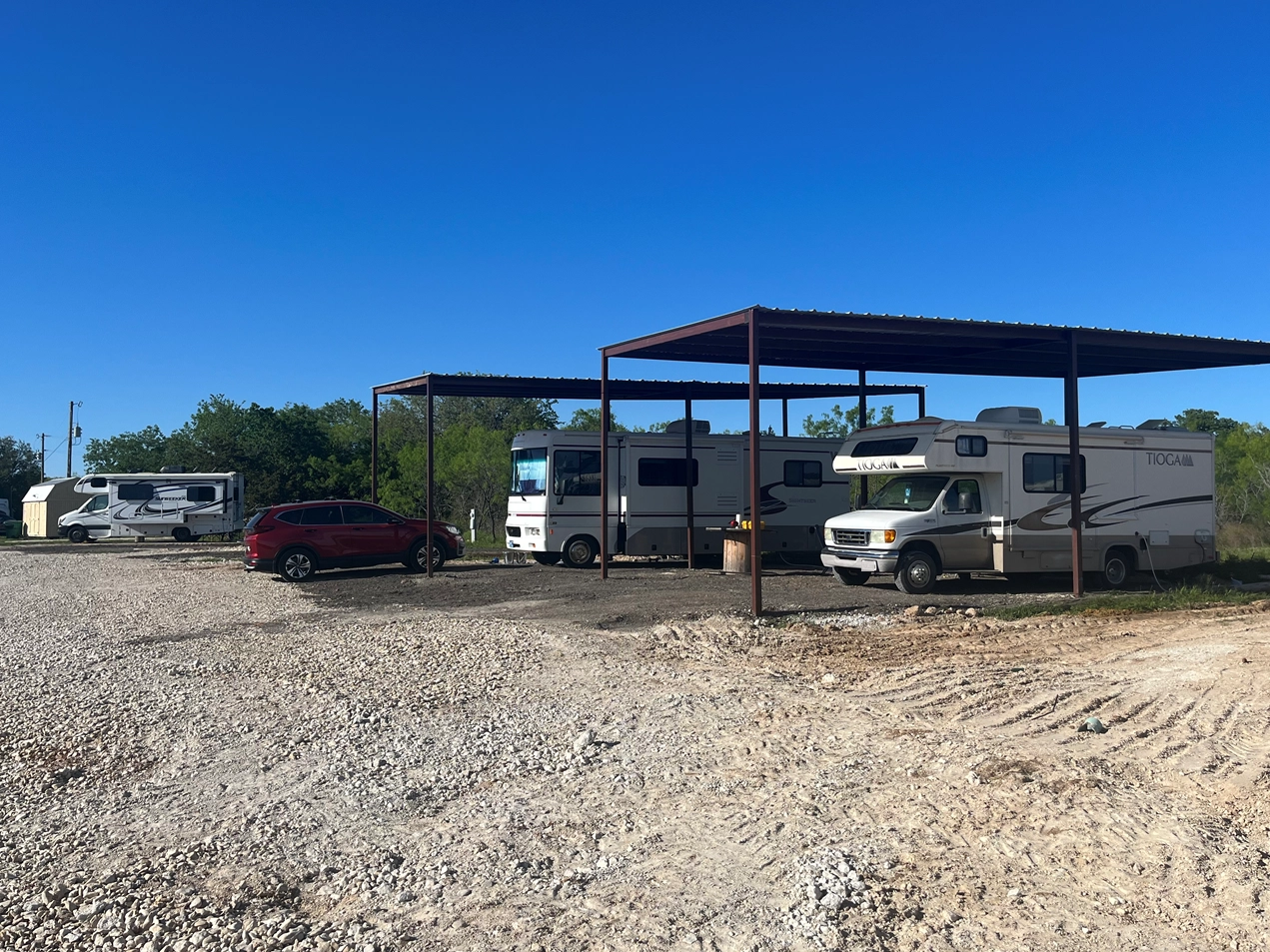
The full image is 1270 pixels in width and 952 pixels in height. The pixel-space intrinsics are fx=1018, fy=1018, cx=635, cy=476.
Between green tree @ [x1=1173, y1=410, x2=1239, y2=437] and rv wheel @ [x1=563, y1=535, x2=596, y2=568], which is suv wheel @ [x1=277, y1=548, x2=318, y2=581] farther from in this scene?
green tree @ [x1=1173, y1=410, x2=1239, y2=437]

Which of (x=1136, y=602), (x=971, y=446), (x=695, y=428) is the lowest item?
(x=1136, y=602)

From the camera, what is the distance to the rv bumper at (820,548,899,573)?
50.9ft

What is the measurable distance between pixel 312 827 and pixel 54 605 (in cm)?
1247

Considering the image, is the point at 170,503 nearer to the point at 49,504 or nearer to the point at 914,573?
the point at 49,504

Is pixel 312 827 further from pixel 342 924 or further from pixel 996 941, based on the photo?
pixel 996 941

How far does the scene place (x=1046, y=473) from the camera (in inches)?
647

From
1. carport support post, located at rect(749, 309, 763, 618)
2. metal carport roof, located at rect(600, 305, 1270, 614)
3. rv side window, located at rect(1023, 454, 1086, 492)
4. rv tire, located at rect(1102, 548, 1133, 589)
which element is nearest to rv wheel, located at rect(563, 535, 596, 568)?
metal carport roof, located at rect(600, 305, 1270, 614)

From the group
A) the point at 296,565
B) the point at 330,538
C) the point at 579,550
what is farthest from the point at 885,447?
the point at 296,565

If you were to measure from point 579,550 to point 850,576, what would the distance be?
6250 millimetres

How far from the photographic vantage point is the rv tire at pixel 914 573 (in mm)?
15578

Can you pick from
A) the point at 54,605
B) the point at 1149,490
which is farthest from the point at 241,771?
the point at 1149,490

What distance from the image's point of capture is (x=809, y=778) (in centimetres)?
600

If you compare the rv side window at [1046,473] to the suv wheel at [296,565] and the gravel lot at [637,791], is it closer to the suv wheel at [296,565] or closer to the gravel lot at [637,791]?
the gravel lot at [637,791]

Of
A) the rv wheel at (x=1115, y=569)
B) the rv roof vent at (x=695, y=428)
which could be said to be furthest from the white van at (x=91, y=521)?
the rv wheel at (x=1115, y=569)
